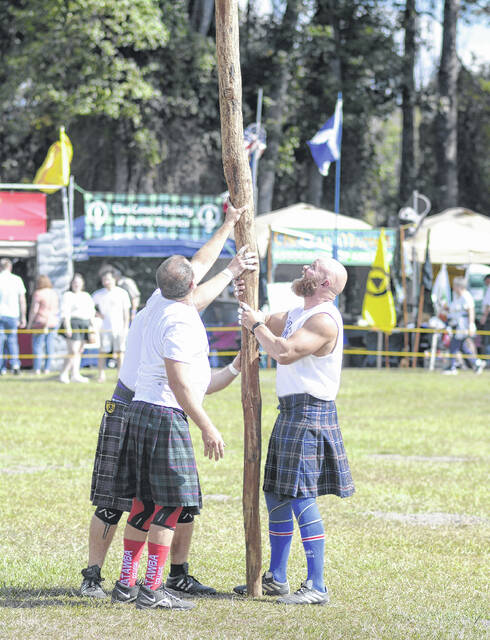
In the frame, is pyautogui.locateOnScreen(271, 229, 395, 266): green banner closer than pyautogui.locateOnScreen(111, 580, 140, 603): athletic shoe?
No

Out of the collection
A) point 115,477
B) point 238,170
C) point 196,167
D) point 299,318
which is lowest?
point 115,477

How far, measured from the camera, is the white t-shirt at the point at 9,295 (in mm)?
18406

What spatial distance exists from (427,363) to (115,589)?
17.4 metres

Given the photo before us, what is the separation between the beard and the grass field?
4.96ft

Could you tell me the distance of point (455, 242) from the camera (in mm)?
23031

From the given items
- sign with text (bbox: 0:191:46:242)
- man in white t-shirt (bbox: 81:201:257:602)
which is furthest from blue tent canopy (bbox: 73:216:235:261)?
man in white t-shirt (bbox: 81:201:257:602)

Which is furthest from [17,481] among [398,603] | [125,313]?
[125,313]

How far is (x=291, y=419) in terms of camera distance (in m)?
5.44

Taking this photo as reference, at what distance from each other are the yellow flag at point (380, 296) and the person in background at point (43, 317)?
5651mm

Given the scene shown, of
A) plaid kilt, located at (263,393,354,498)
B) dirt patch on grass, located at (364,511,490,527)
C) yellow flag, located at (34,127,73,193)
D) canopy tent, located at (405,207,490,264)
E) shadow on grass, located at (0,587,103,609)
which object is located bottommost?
shadow on grass, located at (0,587,103,609)

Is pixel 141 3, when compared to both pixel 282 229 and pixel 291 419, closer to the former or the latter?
pixel 282 229

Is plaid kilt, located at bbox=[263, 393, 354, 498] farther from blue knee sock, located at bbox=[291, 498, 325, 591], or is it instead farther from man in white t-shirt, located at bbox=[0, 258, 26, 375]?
man in white t-shirt, located at bbox=[0, 258, 26, 375]

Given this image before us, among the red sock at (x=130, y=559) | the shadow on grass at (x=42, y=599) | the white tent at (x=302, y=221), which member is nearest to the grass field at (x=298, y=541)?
the shadow on grass at (x=42, y=599)

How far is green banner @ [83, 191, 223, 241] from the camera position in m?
21.2
